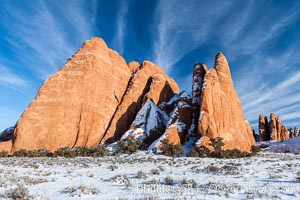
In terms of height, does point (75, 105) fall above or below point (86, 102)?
below

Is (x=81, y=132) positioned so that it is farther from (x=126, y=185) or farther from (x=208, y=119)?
(x=126, y=185)

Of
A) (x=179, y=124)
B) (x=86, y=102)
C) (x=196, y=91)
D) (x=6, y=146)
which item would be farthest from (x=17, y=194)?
(x=86, y=102)

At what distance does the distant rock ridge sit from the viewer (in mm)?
44688

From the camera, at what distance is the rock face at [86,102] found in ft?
170

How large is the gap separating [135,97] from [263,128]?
2483 inches

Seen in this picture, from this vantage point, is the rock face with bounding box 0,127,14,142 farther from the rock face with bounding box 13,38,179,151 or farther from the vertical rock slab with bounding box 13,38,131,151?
the vertical rock slab with bounding box 13,38,131,151

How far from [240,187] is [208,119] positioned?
32.3m

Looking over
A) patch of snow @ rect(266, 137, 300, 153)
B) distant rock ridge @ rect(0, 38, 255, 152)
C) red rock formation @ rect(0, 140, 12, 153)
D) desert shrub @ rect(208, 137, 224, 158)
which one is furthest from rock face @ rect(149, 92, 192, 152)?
red rock formation @ rect(0, 140, 12, 153)

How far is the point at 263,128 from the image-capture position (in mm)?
95938

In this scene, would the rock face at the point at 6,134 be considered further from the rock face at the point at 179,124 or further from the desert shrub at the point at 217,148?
the desert shrub at the point at 217,148

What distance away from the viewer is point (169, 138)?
41.6 meters

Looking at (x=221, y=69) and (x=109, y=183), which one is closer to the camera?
(x=109, y=183)

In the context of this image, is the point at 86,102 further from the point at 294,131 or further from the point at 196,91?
the point at 294,131

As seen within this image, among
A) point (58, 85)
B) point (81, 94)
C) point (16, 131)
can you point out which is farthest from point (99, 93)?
point (16, 131)
